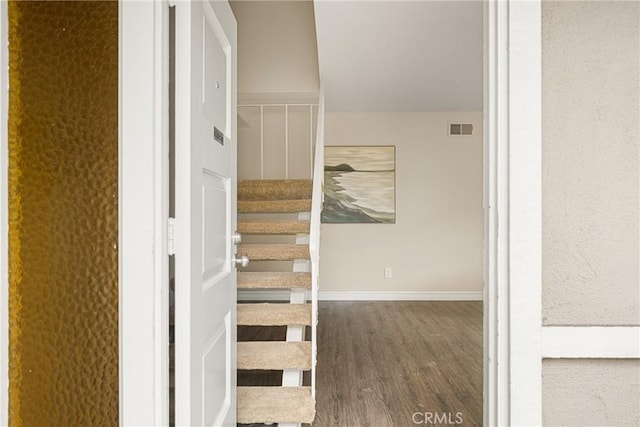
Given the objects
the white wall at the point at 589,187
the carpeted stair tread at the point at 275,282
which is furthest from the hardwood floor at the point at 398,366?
the white wall at the point at 589,187

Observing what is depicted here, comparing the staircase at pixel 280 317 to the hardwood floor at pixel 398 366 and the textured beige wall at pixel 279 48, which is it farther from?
the textured beige wall at pixel 279 48

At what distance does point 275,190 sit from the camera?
3.96 meters

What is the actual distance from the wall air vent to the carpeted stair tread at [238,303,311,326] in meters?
3.60

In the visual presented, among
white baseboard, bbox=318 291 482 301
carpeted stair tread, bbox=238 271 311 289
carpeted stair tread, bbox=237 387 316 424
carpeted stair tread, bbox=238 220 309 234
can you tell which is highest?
carpeted stair tread, bbox=238 220 309 234

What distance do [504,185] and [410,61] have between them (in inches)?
109

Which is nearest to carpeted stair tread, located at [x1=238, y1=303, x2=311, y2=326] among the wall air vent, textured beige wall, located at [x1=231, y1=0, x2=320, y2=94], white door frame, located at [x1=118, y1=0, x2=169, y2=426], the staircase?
the staircase

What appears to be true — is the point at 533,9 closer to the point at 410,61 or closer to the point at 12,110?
the point at 12,110

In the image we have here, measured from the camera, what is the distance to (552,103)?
1047mm

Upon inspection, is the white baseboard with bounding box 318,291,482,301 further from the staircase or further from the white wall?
the white wall

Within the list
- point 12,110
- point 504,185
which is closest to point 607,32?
point 504,185

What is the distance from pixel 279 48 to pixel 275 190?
6.76 feet

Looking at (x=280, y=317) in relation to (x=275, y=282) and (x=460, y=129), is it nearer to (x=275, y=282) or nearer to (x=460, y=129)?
(x=275, y=282)

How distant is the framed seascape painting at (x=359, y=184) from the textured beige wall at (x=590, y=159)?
13.9 feet

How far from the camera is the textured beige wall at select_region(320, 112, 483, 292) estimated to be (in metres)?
5.36
